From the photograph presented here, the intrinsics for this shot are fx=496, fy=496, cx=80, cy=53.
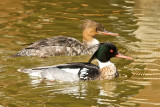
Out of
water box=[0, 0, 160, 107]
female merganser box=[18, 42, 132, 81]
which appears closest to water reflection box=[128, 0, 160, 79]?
water box=[0, 0, 160, 107]

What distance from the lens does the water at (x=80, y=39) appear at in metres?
8.37

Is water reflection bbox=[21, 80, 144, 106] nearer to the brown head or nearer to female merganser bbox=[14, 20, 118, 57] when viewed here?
female merganser bbox=[14, 20, 118, 57]

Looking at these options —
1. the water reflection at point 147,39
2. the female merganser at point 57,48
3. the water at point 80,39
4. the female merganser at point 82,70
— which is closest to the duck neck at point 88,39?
the female merganser at point 57,48

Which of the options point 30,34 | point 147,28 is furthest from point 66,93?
point 147,28

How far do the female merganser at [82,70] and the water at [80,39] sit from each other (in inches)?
6.1

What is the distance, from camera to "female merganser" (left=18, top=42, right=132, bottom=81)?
30.7 ft

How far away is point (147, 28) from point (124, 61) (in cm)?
336

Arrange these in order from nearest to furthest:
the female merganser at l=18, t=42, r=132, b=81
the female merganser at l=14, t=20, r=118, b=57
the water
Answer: the water, the female merganser at l=18, t=42, r=132, b=81, the female merganser at l=14, t=20, r=118, b=57

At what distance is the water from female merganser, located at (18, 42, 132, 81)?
156mm

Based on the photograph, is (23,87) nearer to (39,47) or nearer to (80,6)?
(39,47)

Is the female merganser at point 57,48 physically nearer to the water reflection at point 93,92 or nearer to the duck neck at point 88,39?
the duck neck at point 88,39

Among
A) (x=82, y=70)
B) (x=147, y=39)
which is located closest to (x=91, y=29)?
(x=147, y=39)

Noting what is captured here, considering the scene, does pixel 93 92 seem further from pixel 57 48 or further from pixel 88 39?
pixel 88 39

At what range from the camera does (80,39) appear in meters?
13.1
